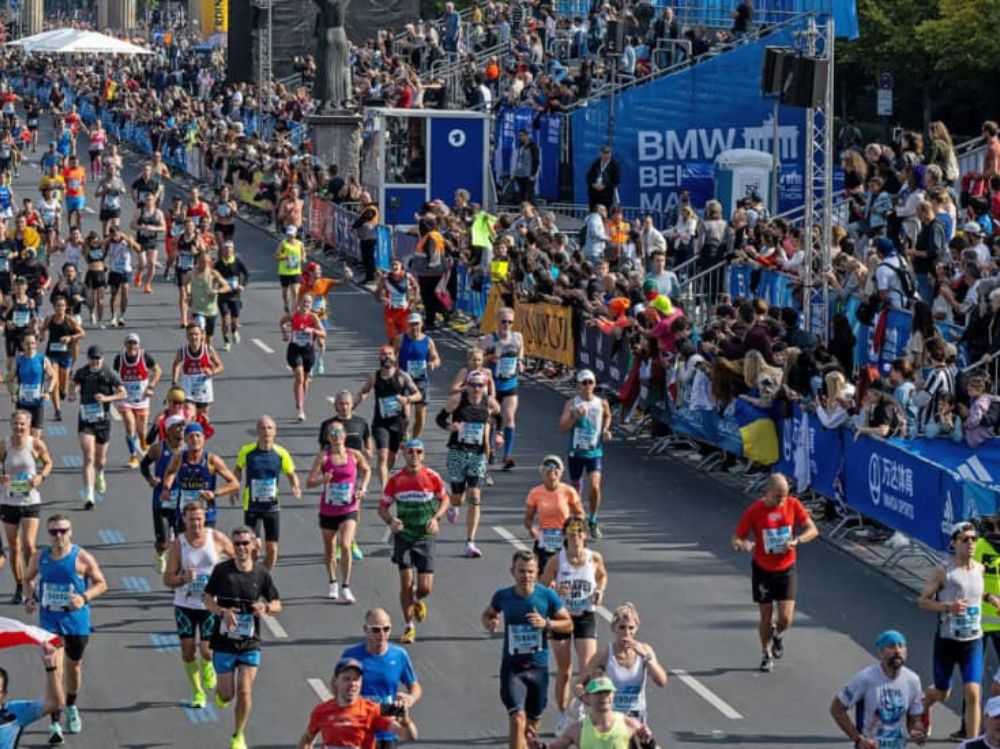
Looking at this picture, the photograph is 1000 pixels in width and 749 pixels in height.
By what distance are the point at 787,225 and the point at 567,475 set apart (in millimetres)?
7694

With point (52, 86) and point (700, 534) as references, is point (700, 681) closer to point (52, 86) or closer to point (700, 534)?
point (700, 534)

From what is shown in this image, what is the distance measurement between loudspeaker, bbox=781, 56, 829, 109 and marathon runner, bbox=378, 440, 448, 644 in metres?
8.16

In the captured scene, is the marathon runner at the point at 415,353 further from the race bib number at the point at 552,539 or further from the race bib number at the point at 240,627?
the race bib number at the point at 240,627

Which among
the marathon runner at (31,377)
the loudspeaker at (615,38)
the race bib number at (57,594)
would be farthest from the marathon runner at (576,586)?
the loudspeaker at (615,38)

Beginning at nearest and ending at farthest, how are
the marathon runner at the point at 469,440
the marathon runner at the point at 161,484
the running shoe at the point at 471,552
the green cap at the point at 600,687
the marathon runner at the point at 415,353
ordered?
the green cap at the point at 600,687 → the marathon runner at the point at 161,484 → the running shoe at the point at 471,552 → the marathon runner at the point at 469,440 → the marathon runner at the point at 415,353

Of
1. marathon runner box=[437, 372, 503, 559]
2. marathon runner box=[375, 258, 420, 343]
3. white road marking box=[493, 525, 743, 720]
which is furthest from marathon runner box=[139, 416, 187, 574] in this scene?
marathon runner box=[375, 258, 420, 343]

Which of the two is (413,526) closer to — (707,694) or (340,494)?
(340,494)

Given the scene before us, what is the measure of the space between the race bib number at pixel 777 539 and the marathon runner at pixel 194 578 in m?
3.97

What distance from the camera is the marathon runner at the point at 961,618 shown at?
50.1 ft

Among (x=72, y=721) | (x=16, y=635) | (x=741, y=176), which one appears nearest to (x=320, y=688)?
(x=72, y=721)

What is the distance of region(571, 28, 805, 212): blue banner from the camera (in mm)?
39875

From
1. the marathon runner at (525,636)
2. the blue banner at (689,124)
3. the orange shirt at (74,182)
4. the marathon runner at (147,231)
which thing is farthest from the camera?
the orange shirt at (74,182)

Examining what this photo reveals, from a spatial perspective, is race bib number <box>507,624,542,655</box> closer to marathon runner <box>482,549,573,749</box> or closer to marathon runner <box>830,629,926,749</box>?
marathon runner <box>482,549,573,749</box>

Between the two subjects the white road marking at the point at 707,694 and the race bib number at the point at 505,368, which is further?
the race bib number at the point at 505,368
